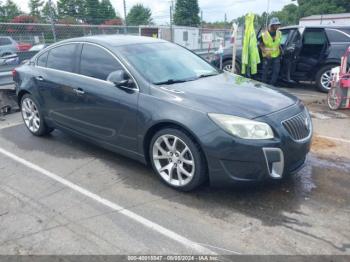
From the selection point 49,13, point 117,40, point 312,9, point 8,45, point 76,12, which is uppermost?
point 312,9

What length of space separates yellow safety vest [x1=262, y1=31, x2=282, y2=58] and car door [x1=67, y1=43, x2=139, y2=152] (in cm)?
555

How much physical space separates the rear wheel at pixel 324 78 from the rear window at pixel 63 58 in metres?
6.52

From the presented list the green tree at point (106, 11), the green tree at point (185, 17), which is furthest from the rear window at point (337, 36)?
the green tree at point (185, 17)

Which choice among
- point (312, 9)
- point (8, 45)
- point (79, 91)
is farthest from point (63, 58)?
point (312, 9)

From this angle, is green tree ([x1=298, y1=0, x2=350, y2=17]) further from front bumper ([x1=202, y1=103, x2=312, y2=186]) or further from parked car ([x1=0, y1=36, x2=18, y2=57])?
front bumper ([x1=202, y1=103, x2=312, y2=186])

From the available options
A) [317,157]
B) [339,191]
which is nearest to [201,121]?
[339,191]

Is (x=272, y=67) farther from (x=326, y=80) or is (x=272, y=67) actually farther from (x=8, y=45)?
(x=8, y=45)

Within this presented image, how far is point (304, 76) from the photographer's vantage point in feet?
30.1

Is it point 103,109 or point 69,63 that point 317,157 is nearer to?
point 103,109

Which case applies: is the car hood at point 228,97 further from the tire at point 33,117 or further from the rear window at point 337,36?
the rear window at point 337,36

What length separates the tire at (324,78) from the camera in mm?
8820

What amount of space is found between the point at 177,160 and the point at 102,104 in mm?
1224

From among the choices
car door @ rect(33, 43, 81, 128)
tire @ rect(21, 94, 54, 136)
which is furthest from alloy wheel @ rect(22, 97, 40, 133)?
car door @ rect(33, 43, 81, 128)

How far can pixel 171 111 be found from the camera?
3.61 metres
